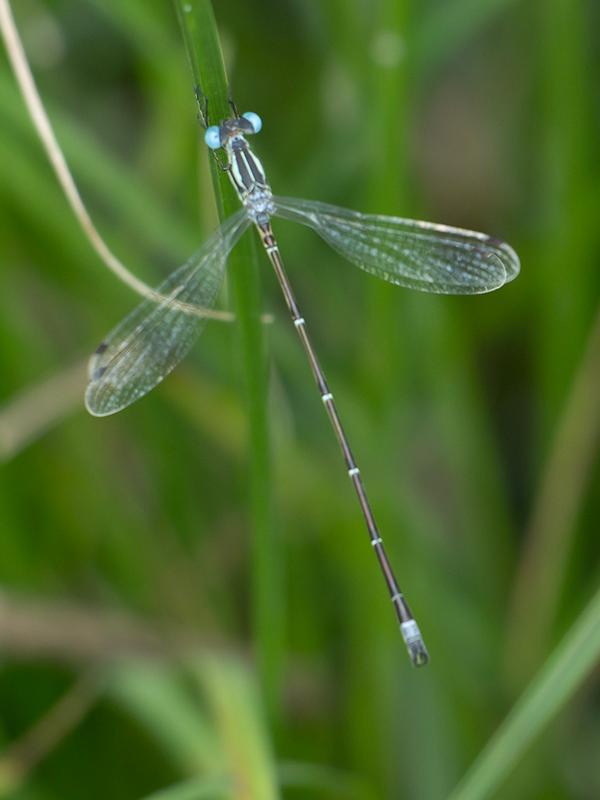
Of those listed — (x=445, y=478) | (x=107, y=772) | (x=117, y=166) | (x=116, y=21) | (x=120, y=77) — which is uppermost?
(x=120, y=77)

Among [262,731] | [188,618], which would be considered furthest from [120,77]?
[262,731]

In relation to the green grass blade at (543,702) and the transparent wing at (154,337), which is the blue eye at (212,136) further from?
the green grass blade at (543,702)

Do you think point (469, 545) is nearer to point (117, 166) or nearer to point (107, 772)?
point (107, 772)

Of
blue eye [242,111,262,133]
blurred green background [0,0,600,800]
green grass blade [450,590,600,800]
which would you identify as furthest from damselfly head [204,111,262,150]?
green grass blade [450,590,600,800]

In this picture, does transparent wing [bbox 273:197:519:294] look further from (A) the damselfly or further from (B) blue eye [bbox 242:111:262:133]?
(B) blue eye [bbox 242:111:262:133]

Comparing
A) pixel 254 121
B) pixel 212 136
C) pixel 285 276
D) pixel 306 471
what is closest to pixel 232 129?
pixel 254 121

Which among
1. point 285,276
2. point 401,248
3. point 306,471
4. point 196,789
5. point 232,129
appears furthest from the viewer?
point 306,471

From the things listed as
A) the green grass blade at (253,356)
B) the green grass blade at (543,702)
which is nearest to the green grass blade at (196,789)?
the green grass blade at (253,356)

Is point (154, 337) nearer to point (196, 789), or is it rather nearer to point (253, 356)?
point (253, 356)
